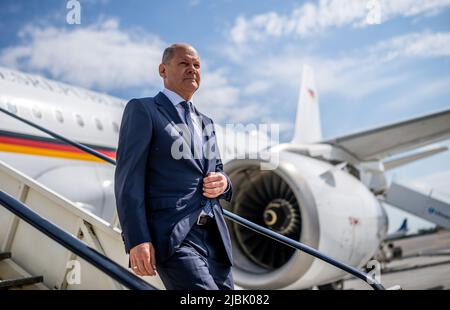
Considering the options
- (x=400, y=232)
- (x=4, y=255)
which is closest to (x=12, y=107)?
(x=4, y=255)

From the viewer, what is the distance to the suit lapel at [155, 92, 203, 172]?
159 cm

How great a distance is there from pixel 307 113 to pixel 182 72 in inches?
343

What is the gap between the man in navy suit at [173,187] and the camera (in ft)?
4.52

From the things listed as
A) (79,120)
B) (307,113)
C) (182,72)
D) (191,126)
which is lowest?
(191,126)

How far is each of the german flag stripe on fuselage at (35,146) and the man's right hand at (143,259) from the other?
11.0ft

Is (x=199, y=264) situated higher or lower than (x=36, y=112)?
lower

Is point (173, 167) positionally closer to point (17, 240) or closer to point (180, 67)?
point (180, 67)

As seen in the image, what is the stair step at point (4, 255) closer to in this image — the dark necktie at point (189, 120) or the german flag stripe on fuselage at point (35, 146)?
the dark necktie at point (189, 120)

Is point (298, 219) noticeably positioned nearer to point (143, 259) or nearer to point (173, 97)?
point (173, 97)

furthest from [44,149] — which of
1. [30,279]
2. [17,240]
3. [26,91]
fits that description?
[30,279]

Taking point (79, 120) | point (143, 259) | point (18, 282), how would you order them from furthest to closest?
1. point (79, 120)
2. point (18, 282)
3. point (143, 259)

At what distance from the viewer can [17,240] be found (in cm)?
229

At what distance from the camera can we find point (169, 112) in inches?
63.4

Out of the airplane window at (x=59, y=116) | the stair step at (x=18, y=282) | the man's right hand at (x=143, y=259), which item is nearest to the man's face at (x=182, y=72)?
the man's right hand at (x=143, y=259)
